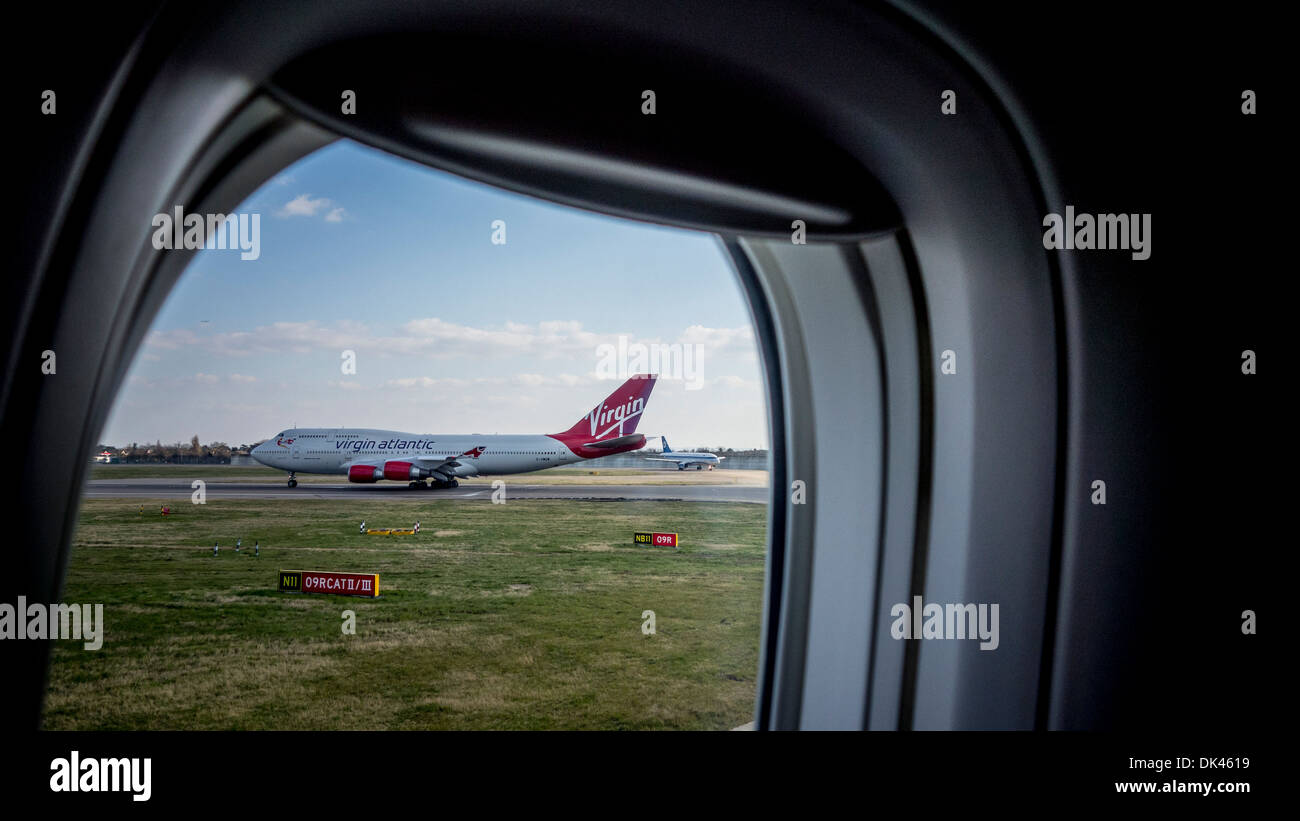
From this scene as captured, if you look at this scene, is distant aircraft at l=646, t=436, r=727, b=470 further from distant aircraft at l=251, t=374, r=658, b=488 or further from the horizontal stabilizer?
the horizontal stabilizer

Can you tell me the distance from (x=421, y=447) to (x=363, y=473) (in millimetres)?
650

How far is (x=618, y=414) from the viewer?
19.9 feet

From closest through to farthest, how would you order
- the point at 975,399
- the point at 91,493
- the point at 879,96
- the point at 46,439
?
the point at 46,439 → the point at 91,493 → the point at 879,96 → the point at 975,399

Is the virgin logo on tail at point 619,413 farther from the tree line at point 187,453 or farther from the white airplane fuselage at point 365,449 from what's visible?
the tree line at point 187,453

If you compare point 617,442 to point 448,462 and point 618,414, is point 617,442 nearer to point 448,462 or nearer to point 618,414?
point 618,414

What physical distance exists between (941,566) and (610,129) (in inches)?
47.8

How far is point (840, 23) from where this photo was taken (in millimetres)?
1202

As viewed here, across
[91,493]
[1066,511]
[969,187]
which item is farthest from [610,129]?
[1066,511]

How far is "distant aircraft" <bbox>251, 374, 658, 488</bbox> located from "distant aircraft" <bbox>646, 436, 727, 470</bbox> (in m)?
0.40

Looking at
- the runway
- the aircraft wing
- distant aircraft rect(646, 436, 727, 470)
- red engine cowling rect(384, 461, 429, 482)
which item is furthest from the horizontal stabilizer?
red engine cowling rect(384, 461, 429, 482)

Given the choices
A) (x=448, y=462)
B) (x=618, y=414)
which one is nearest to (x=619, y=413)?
(x=618, y=414)

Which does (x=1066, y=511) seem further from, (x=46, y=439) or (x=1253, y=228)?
(x=46, y=439)

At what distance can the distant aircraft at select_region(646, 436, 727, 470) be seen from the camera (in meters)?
3.31
